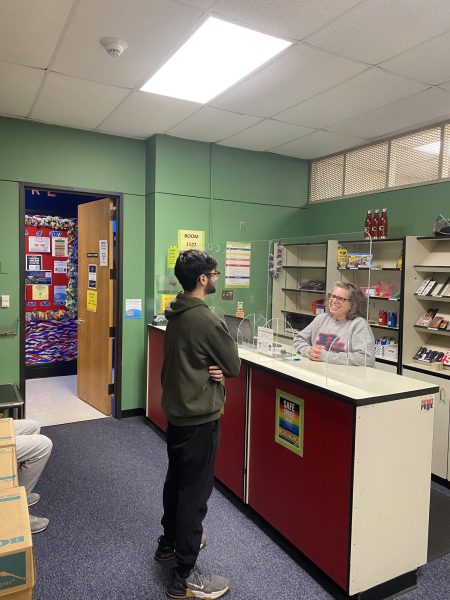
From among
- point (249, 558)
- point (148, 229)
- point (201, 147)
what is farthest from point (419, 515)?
point (201, 147)

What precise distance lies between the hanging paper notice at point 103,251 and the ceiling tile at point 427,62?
9.82 feet

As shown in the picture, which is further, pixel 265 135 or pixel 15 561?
pixel 265 135

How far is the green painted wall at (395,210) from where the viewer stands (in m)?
3.95

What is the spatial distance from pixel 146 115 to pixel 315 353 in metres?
2.46

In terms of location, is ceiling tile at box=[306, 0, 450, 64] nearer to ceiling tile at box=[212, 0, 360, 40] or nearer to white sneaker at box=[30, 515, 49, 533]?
ceiling tile at box=[212, 0, 360, 40]

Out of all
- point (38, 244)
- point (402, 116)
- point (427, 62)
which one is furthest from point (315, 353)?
point (38, 244)

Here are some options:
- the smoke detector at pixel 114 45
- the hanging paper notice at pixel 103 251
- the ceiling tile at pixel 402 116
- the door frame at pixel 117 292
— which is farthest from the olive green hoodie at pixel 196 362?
the hanging paper notice at pixel 103 251

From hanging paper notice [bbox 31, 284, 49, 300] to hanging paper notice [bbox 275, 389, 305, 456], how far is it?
14.8 ft

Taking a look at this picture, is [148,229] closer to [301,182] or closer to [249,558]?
[301,182]

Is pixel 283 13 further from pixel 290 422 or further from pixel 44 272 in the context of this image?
pixel 44 272

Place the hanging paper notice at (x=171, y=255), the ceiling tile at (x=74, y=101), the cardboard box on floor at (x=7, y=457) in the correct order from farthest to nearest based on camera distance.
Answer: the hanging paper notice at (x=171, y=255), the ceiling tile at (x=74, y=101), the cardboard box on floor at (x=7, y=457)

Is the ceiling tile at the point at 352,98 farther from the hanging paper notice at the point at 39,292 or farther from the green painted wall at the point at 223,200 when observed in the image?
the hanging paper notice at the point at 39,292

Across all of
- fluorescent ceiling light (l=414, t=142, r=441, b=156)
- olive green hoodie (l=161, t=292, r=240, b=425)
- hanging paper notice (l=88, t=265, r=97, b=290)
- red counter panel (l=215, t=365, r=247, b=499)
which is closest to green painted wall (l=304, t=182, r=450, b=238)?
fluorescent ceiling light (l=414, t=142, r=441, b=156)

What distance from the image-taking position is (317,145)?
15.4 ft
